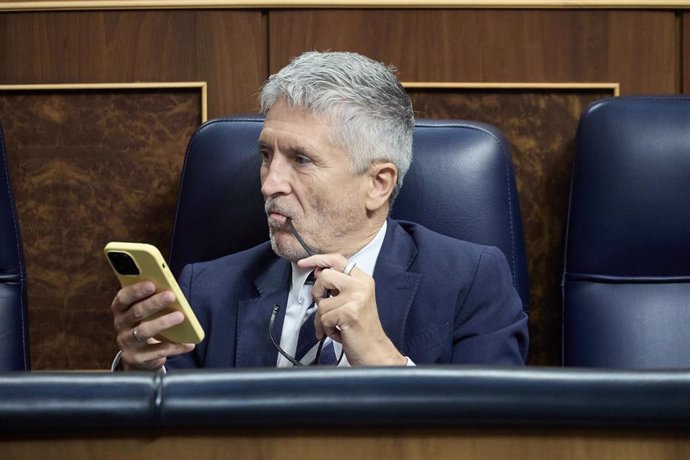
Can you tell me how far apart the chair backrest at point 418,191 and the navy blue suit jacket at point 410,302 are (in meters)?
0.07

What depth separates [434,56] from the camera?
186 centimetres

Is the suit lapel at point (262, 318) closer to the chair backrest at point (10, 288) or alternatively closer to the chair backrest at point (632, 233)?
the chair backrest at point (10, 288)

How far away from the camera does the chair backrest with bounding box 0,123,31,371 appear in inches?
61.1

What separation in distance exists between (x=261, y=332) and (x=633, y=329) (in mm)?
622

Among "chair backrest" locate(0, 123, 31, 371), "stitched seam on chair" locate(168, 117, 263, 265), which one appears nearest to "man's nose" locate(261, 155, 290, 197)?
"stitched seam on chair" locate(168, 117, 263, 265)

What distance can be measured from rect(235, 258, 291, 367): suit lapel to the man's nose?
138mm

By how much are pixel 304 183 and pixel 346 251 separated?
0.40 ft

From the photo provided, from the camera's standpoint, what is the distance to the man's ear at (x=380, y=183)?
1.42m

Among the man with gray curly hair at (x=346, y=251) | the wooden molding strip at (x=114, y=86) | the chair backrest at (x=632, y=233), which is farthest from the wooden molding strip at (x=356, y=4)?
the man with gray curly hair at (x=346, y=251)

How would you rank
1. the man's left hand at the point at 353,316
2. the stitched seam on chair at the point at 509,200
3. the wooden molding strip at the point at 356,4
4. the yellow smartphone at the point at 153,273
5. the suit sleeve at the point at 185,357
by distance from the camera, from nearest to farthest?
the yellow smartphone at the point at 153,273
the man's left hand at the point at 353,316
the suit sleeve at the point at 185,357
the stitched seam on chair at the point at 509,200
the wooden molding strip at the point at 356,4

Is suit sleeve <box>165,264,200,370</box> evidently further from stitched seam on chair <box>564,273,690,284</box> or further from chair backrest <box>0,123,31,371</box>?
stitched seam on chair <box>564,273,690,284</box>

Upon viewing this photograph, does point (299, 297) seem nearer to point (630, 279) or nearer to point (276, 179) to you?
point (276, 179)

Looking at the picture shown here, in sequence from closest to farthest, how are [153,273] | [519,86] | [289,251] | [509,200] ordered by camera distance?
[153,273] < [289,251] < [509,200] < [519,86]

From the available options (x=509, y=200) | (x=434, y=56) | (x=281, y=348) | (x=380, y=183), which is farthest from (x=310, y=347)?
(x=434, y=56)
